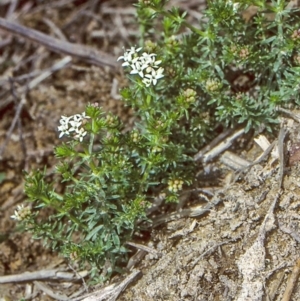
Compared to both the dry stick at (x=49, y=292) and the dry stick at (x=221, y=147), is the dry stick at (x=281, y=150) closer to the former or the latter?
the dry stick at (x=221, y=147)

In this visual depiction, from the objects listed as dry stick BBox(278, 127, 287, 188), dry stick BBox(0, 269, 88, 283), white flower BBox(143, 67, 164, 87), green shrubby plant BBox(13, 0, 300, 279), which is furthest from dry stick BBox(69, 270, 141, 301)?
white flower BBox(143, 67, 164, 87)

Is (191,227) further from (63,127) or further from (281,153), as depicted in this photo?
(63,127)

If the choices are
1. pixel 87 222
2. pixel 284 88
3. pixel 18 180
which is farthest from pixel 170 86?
pixel 18 180

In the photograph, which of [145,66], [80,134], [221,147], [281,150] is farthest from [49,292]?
[281,150]

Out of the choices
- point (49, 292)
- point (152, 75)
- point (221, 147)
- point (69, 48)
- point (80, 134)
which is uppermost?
point (152, 75)

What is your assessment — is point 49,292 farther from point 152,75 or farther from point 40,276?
point 152,75

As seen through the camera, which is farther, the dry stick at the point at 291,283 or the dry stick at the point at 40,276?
the dry stick at the point at 40,276

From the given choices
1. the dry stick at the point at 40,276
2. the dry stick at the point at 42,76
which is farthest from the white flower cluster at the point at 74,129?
the dry stick at the point at 42,76
